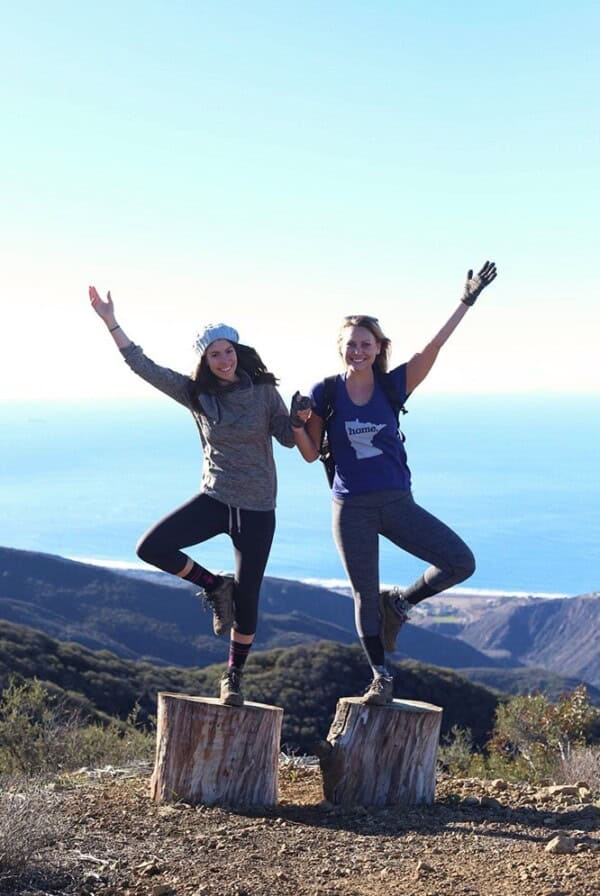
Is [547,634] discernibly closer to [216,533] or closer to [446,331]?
[446,331]

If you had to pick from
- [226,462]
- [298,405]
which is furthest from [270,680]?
[298,405]

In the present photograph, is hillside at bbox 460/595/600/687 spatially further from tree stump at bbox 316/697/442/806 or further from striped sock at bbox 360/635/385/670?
striped sock at bbox 360/635/385/670

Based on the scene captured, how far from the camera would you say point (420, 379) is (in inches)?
234

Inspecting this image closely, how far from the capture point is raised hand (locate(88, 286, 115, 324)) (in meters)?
5.87

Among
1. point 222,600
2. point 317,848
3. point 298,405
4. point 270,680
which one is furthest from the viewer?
point 270,680

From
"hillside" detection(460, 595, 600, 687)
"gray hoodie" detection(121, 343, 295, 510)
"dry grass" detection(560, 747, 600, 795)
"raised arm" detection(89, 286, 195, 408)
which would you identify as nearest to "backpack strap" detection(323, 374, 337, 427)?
"gray hoodie" detection(121, 343, 295, 510)

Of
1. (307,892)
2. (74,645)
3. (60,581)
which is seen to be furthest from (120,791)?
(60,581)

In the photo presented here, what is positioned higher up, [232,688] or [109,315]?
[109,315]

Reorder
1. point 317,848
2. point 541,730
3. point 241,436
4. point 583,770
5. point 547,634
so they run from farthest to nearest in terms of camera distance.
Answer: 1. point 547,634
2. point 541,730
3. point 583,770
4. point 241,436
5. point 317,848

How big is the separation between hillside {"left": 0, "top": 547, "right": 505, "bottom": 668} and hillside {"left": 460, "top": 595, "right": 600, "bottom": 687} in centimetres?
973

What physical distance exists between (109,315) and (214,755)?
2.50m

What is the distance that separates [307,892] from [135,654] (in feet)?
126

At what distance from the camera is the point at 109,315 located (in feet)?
19.4

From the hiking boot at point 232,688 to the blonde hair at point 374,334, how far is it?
1896 mm
